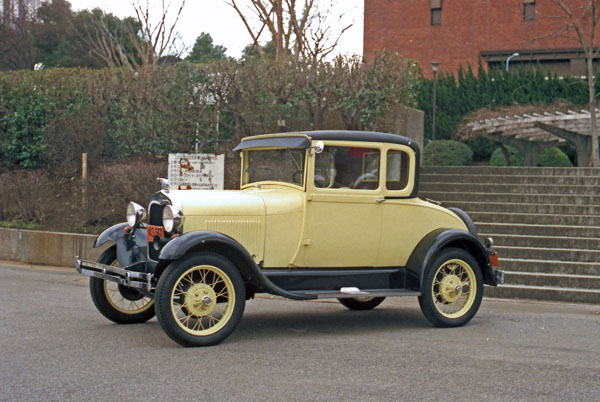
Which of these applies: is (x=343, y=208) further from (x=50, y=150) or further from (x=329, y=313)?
(x=50, y=150)

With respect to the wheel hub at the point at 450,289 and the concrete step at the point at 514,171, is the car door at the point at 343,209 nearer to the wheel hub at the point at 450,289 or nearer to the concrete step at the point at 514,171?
the wheel hub at the point at 450,289

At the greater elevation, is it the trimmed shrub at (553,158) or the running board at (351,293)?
the trimmed shrub at (553,158)

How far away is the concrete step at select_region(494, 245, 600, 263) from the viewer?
11.9 m

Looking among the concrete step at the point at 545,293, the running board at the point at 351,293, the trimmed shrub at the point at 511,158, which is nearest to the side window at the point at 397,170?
the running board at the point at 351,293

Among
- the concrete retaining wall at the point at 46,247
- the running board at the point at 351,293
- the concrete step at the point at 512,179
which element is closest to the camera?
the running board at the point at 351,293

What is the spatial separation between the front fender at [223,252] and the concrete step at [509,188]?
915 centimetres

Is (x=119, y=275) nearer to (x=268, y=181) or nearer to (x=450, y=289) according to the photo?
(x=268, y=181)

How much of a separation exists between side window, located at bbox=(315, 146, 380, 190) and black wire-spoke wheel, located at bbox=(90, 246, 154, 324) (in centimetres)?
223

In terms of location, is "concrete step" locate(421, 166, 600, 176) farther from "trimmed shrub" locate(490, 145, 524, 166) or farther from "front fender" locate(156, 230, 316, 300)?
"trimmed shrub" locate(490, 145, 524, 166)

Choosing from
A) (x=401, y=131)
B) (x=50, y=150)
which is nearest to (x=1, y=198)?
(x=50, y=150)

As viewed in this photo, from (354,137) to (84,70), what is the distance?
44.9 feet

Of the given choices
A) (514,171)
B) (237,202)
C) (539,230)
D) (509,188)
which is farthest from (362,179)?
(514,171)

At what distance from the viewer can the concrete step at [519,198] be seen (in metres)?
14.6

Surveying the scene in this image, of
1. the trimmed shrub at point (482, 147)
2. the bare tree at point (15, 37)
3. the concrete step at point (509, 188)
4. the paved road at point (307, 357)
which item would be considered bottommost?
the paved road at point (307, 357)
